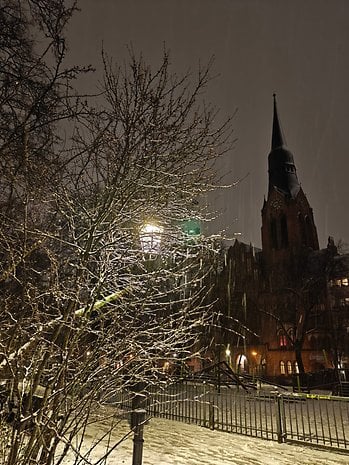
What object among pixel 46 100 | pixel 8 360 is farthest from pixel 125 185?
pixel 46 100

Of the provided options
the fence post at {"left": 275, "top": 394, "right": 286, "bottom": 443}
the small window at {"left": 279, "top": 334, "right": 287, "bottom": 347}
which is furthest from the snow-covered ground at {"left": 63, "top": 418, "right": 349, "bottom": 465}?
the small window at {"left": 279, "top": 334, "right": 287, "bottom": 347}

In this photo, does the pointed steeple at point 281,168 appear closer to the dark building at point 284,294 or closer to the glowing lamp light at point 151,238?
the dark building at point 284,294

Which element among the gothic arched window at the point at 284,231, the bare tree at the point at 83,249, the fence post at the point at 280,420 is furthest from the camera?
the gothic arched window at the point at 284,231

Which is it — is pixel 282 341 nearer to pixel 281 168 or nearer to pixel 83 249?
pixel 281 168

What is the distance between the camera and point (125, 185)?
3.46 metres

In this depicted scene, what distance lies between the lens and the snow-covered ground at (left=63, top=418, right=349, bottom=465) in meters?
7.05

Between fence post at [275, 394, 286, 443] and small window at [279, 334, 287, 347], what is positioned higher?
small window at [279, 334, 287, 347]

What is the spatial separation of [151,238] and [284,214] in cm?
5551

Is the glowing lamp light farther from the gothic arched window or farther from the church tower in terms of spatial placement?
the gothic arched window

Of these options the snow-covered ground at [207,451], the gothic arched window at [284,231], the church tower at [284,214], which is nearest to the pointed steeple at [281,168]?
the church tower at [284,214]

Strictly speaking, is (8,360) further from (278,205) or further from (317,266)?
(278,205)

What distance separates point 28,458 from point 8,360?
72 centimetres

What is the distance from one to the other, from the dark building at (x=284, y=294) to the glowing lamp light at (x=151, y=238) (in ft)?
55.3

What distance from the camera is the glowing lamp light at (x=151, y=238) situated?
3924 millimetres
